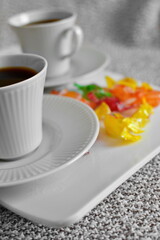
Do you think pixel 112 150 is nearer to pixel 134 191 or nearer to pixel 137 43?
pixel 134 191

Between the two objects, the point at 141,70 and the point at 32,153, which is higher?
the point at 32,153

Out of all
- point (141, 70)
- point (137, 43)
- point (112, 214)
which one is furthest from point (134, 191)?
point (137, 43)

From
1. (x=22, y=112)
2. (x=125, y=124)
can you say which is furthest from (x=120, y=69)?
(x=22, y=112)

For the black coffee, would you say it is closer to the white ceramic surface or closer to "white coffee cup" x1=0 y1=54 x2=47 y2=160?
"white coffee cup" x1=0 y1=54 x2=47 y2=160

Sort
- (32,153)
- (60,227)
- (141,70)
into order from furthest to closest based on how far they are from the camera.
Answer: (141,70) → (32,153) → (60,227)

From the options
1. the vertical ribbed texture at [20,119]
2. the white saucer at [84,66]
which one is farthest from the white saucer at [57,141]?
the white saucer at [84,66]

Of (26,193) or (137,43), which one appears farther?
(137,43)

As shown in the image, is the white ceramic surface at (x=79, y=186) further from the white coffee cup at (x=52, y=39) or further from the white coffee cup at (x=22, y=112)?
the white coffee cup at (x=52, y=39)
